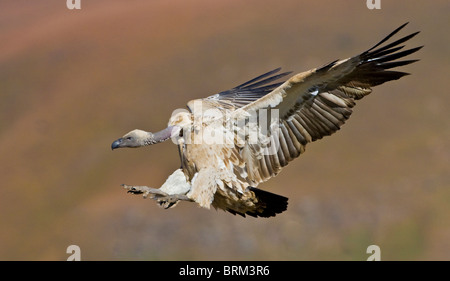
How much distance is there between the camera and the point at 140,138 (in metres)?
7.25

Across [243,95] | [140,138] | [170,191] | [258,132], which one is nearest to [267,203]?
[258,132]

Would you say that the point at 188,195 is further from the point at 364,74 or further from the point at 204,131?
the point at 364,74

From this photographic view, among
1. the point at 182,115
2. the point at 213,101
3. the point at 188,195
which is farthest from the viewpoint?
the point at 213,101

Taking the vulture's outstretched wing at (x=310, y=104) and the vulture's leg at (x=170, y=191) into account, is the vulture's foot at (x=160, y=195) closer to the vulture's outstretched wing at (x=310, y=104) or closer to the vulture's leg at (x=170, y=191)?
the vulture's leg at (x=170, y=191)

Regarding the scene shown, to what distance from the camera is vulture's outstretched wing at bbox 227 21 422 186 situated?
270 inches

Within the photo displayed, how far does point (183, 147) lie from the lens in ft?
23.4

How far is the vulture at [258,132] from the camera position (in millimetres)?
6887

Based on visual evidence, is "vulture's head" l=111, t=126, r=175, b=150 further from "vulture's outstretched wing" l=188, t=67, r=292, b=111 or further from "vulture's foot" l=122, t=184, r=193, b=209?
"vulture's outstretched wing" l=188, t=67, r=292, b=111

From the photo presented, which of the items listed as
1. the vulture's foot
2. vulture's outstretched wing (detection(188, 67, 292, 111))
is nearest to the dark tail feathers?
the vulture's foot

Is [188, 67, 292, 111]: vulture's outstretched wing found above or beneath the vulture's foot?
above

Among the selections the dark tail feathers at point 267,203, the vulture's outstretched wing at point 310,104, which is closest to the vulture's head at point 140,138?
the vulture's outstretched wing at point 310,104

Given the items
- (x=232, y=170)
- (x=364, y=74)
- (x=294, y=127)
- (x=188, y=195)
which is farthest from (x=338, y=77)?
(x=188, y=195)

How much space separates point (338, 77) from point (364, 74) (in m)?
0.25

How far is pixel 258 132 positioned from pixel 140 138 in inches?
47.8
